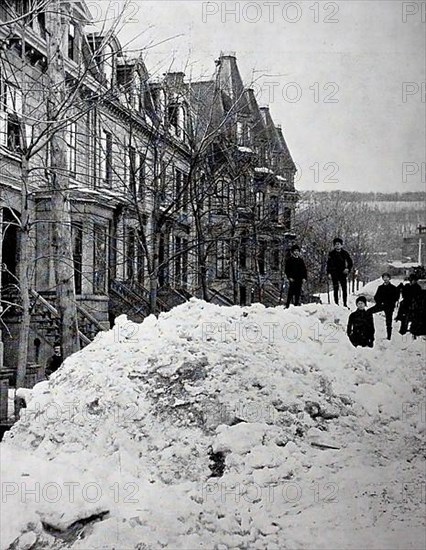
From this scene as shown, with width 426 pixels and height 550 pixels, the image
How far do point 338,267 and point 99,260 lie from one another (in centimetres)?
106

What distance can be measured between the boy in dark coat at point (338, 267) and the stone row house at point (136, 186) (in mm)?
142

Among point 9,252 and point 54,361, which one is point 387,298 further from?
point 9,252

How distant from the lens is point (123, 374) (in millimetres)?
1993

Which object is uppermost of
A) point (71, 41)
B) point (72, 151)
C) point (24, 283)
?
point (71, 41)

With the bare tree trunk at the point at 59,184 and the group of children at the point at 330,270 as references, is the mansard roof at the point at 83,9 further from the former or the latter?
the group of children at the point at 330,270

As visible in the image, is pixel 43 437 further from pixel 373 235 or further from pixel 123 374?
pixel 373 235

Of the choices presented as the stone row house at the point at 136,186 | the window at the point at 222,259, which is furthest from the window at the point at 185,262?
the window at the point at 222,259

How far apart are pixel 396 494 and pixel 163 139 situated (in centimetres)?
147

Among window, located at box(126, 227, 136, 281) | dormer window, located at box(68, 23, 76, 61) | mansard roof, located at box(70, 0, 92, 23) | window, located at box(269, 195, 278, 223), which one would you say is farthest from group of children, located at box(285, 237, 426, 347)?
dormer window, located at box(68, 23, 76, 61)

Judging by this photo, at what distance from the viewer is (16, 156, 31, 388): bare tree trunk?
2312 mm

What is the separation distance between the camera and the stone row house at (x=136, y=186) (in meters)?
1.87

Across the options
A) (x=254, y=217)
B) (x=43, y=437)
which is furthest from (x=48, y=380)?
(x=254, y=217)

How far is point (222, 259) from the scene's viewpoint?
187 cm

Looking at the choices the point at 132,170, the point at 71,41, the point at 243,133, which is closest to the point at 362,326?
the point at 243,133
